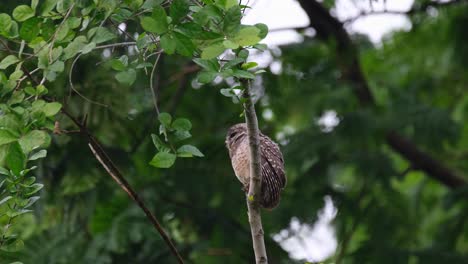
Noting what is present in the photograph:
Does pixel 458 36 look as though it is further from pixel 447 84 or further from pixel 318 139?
pixel 318 139

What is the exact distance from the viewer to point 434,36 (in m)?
8.34

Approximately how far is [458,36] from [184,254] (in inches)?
130

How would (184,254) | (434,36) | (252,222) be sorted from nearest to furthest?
(252,222) < (184,254) < (434,36)

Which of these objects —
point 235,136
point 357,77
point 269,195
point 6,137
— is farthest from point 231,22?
point 357,77

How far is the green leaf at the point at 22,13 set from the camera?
289cm

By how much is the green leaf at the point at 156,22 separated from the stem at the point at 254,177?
0.31 meters

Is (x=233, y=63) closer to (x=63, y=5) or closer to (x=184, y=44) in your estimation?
(x=184, y=44)

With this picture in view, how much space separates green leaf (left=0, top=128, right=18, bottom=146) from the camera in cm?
271

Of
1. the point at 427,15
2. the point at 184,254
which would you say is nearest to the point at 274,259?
the point at 184,254

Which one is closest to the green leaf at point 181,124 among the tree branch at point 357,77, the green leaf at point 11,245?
the green leaf at point 11,245

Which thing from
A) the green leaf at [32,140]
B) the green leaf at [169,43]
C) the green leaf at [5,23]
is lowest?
the green leaf at [32,140]

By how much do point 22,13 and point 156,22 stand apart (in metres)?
0.54

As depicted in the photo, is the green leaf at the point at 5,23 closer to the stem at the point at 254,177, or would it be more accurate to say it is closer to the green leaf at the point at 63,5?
the green leaf at the point at 63,5

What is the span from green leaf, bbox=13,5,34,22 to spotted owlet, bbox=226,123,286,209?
40.2 inches
